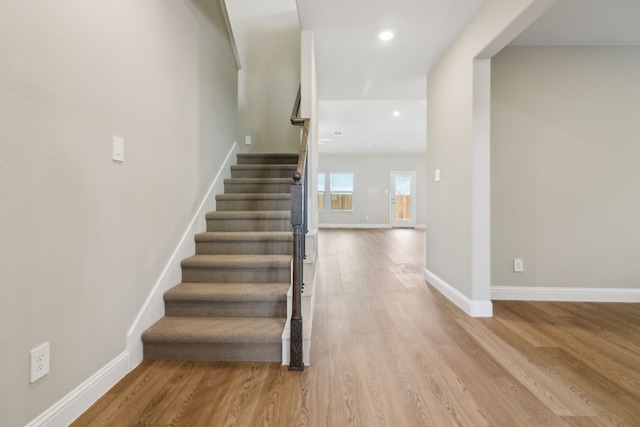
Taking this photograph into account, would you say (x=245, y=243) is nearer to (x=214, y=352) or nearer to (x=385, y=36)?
(x=214, y=352)

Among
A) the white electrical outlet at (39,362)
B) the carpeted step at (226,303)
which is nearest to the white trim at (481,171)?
the carpeted step at (226,303)

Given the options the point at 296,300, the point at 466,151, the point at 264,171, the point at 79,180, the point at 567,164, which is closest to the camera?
the point at 79,180

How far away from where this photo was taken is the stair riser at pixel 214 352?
6.02ft

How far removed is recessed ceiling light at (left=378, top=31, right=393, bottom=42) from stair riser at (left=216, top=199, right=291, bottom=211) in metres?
1.84

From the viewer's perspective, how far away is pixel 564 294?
9.97 feet

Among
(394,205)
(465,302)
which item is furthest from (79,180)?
(394,205)

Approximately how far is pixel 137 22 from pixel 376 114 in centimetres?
537

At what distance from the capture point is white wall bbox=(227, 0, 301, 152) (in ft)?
14.9

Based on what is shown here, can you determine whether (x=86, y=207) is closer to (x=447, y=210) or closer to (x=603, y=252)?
(x=447, y=210)

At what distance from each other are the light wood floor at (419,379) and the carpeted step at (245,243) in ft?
2.36

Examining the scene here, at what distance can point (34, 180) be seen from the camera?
1.17m

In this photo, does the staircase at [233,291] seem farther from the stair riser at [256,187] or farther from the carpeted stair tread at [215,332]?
the stair riser at [256,187]

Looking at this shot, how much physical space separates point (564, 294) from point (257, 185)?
136 inches

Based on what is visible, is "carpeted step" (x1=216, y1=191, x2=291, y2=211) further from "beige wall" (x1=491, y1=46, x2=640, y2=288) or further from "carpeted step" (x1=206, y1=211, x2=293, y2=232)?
"beige wall" (x1=491, y1=46, x2=640, y2=288)
